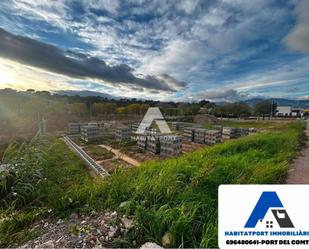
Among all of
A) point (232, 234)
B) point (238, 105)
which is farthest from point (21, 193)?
point (238, 105)

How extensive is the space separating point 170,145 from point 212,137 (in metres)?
9.24

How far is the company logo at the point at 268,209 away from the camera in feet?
5.32

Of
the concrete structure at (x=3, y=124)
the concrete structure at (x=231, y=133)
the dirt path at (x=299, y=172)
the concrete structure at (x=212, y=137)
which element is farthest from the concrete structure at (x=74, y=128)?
the dirt path at (x=299, y=172)

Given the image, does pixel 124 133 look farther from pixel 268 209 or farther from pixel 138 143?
pixel 268 209

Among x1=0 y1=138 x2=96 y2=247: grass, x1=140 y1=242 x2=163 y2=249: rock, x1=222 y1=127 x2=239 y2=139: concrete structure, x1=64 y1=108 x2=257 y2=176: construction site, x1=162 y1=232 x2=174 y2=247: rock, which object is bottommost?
x1=64 y1=108 x2=257 y2=176: construction site

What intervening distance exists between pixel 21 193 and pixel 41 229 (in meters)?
0.81

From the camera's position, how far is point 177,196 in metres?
2.15

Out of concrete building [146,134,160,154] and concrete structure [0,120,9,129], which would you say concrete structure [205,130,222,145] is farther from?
concrete structure [0,120,9,129]

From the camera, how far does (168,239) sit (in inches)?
58.2

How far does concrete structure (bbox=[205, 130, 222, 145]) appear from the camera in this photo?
85.1 ft

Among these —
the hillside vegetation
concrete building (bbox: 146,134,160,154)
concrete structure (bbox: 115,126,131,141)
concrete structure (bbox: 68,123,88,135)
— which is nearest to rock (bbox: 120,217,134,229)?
the hillside vegetation

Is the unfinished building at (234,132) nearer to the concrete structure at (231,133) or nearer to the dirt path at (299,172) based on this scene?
the concrete structure at (231,133)

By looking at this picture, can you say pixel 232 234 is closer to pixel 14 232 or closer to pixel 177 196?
pixel 177 196

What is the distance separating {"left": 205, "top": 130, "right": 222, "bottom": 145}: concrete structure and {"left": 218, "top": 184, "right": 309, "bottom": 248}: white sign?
25.4 m
